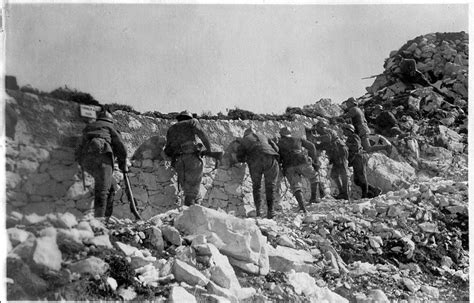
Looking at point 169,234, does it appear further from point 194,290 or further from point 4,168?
point 4,168

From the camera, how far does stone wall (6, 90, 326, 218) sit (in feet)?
20.1

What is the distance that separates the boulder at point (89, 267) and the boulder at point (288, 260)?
203 cm

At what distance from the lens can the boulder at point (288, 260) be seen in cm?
605

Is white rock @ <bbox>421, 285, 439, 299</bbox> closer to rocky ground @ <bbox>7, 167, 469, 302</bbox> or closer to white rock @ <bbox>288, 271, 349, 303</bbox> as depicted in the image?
rocky ground @ <bbox>7, 167, 469, 302</bbox>

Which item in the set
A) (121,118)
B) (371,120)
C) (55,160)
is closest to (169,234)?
(55,160)

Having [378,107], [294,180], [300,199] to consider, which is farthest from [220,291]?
[378,107]

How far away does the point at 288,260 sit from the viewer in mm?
6070

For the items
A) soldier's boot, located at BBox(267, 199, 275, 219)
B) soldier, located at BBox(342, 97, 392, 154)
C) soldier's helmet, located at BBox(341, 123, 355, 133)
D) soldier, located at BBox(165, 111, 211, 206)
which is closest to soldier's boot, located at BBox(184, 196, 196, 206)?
soldier, located at BBox(165, 111, 211, 206)

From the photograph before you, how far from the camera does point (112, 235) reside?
18.1 ft

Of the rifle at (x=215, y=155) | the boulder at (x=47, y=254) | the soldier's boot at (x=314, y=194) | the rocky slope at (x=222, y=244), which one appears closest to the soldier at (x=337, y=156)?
the rocky slope at (x=222, y=244)

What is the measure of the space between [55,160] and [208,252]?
2490mm

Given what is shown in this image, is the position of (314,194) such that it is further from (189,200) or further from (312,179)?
(189,200)

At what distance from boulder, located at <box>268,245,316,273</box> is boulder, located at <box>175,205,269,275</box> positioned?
0.60ft

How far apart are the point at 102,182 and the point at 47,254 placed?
6.53 feet
